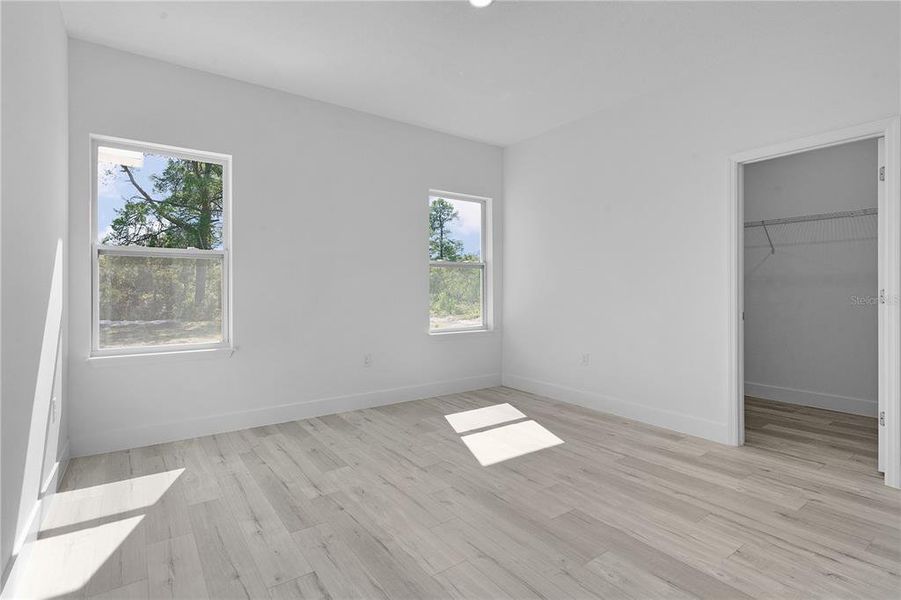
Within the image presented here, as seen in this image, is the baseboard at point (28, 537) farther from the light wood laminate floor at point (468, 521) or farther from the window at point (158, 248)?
the window at point (158, 248)

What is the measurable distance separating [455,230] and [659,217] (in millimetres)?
2165

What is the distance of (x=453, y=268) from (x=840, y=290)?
12.4 feet

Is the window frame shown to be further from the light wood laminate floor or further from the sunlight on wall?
the sunlight on wall

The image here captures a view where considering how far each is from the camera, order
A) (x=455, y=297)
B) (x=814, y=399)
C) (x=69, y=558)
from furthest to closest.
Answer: (x=455, y=297) < (x=814, y=399) < (x=69, y=558)

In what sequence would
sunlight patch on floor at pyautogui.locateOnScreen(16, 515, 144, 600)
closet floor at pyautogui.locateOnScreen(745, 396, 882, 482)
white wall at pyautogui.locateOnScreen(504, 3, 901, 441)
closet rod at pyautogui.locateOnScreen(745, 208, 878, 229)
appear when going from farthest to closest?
closet rod at pyautogui.locateOnScreen(745, 208, 878, 229) → closet floor at pyautogui.locateOnScreen(745, 396, 882, 482) → white wall at pyautogui.locateOnScreen(504, 3, 901, 441) → sunlight patch on floor at pyautogui.locateOnScreen(16, 515, 144, 600)

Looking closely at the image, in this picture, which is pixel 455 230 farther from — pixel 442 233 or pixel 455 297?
pixel 455 297

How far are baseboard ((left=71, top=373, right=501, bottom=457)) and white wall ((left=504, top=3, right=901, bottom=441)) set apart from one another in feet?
3.63

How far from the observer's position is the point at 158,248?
3518mm

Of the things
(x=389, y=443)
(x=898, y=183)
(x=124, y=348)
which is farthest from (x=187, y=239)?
(x=898, y=183)

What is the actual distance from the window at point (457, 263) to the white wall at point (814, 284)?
2.90 metres

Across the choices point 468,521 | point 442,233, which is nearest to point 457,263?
point 442,233

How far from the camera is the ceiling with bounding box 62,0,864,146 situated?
2830 mm

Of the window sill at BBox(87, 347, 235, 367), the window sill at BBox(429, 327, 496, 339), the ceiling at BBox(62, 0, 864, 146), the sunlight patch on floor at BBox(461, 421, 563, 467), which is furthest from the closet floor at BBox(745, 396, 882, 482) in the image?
the window sill at BBox(87, 347, 235, 367)

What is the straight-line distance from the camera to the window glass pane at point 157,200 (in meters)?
3.37
